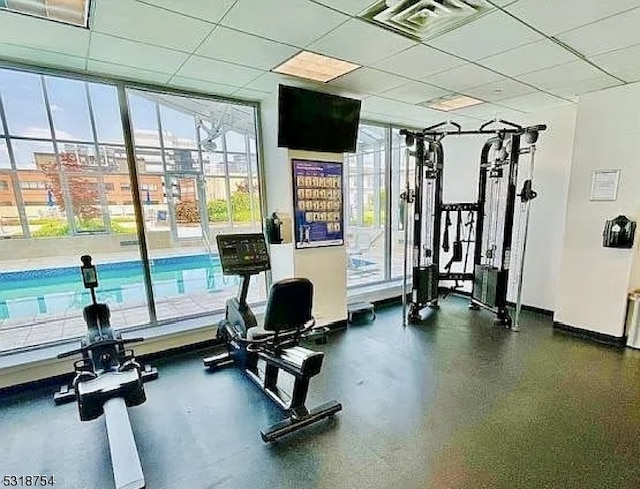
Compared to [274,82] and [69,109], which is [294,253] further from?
[69,109]

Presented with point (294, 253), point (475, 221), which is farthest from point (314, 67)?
point (475, 221)

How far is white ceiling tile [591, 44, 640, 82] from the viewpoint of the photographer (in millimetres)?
2824

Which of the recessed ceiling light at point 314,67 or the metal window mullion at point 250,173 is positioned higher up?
the recessed ceiling light at point 314,67

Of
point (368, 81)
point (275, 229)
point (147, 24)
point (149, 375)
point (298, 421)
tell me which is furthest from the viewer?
point (275, 229)

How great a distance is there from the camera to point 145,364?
143 inches

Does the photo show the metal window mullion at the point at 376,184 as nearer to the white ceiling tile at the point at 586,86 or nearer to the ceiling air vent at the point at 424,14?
the white ceiling tile at the point at 586,86

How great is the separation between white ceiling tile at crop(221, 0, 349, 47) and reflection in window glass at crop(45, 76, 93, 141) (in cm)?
204

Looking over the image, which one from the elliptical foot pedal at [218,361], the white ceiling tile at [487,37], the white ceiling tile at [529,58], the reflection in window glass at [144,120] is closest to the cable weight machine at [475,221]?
the white ceiling tile at [529,58]

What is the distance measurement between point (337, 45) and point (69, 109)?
2.78 m

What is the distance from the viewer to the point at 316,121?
3.88m

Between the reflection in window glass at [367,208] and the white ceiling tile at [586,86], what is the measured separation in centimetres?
244

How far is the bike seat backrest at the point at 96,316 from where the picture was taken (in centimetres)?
316

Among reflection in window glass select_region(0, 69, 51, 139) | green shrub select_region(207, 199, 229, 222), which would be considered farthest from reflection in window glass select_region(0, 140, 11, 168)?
green shrub select_region(207, 199, 229, 222)

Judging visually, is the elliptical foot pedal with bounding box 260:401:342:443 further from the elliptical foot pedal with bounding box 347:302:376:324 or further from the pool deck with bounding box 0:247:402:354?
the pool deck with bounding box 0:247:402:354
